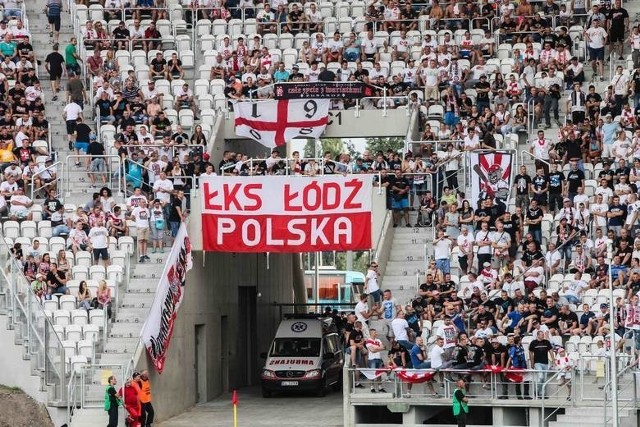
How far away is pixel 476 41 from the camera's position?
50469 mm

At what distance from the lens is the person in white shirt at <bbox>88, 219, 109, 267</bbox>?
41.4m

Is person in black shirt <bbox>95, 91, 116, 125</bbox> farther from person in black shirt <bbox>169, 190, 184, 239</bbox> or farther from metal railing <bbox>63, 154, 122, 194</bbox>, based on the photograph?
person in black shirt <bbox>169, 190, 184, 239</bbox>

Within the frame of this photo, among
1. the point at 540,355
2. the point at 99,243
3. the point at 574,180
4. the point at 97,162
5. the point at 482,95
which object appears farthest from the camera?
the point at 482,95

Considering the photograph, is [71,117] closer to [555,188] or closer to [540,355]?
[555,188]

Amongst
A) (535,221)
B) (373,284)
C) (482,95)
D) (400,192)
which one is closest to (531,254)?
(535,221)

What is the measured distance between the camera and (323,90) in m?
46.8

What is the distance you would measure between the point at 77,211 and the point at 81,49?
32.9ft

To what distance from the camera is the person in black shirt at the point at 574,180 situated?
42594 millimetres

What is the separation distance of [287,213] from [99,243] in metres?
4.49

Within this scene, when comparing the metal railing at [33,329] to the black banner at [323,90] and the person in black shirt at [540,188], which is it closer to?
the black banner at [323,90]

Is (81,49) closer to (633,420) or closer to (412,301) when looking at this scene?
(412,301)

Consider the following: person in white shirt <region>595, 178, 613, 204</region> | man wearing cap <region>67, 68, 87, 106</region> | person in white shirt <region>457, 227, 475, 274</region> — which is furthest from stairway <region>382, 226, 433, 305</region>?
man wearing cap <region>67, 68, 87, 106</region>

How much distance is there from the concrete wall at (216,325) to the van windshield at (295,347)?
157 centimetres

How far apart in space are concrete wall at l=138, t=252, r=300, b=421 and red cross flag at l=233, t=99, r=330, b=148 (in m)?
3.31
